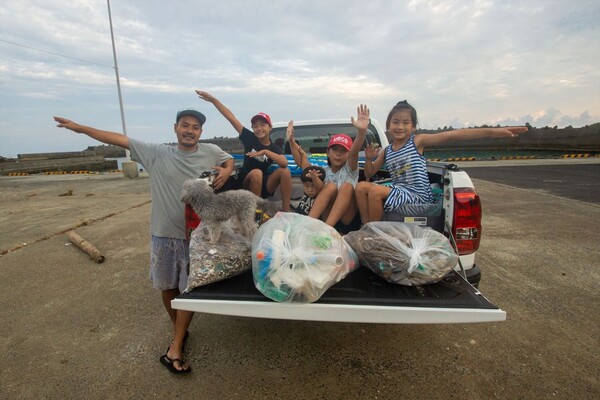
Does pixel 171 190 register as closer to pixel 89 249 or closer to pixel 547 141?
pixel 89 249

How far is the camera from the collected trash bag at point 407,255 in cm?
177

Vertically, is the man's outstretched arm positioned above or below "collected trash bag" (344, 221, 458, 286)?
above

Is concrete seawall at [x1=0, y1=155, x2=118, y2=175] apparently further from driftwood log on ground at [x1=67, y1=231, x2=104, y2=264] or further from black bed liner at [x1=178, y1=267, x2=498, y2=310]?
black bed liner at [x1=178, y1=267, x2=498, y2=310]

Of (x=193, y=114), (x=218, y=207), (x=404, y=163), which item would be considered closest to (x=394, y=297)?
(x=218, y=207)

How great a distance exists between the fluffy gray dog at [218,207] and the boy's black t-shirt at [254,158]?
1148mm

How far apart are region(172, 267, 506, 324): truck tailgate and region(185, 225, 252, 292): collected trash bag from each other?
0.22 feet

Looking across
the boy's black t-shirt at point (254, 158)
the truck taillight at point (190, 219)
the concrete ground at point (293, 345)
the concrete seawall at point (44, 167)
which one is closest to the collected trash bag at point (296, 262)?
the truck taillight at point (190, 219)

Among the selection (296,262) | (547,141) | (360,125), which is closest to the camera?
(296,262)

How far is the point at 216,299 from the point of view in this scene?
1.74m

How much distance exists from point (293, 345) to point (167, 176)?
62.1 inches

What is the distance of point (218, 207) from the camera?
2074 mm

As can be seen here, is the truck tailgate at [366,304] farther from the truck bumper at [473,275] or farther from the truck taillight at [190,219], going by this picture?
the truck taillight at [190,219]

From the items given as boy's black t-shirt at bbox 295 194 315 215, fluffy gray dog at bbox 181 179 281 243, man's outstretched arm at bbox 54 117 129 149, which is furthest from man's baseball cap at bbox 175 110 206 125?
boy's black t-shirt at bbox 295 194 315 215

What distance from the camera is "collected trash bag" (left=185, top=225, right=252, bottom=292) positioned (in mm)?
1888
